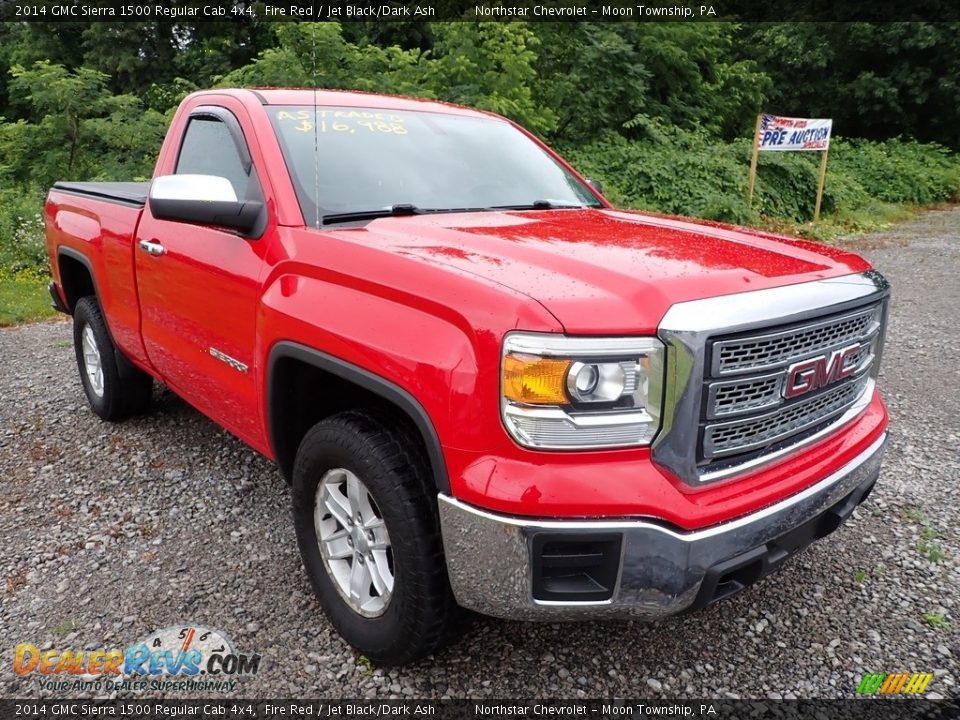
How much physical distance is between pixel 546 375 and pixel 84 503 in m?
2.76

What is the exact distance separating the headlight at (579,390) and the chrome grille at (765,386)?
17cm

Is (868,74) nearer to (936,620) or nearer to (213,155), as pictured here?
(936,620)

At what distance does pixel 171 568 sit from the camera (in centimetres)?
294

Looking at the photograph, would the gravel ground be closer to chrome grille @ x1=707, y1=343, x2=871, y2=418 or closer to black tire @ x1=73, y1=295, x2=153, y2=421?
black tire @ x1=73, y1=295, x2=153, y2=421

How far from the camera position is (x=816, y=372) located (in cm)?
212

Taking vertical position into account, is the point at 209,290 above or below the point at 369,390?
above

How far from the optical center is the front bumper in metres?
1.80

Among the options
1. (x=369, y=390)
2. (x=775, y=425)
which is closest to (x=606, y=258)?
(x=775, y=425)

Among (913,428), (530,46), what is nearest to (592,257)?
(913,428)

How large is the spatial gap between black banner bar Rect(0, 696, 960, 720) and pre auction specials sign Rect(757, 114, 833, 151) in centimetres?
1182

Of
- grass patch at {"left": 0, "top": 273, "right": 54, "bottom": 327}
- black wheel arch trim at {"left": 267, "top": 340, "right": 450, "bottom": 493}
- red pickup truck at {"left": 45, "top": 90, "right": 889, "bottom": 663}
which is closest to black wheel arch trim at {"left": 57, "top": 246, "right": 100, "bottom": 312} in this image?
red pickup truck at {"left": 45, "top": 90, "right": 889, "bottom": 663}

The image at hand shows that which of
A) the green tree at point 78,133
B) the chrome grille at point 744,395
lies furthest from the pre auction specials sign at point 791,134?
the chrome grille at point 744,395

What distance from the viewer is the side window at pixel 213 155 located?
292 centimetres

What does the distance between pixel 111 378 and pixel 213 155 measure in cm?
173
